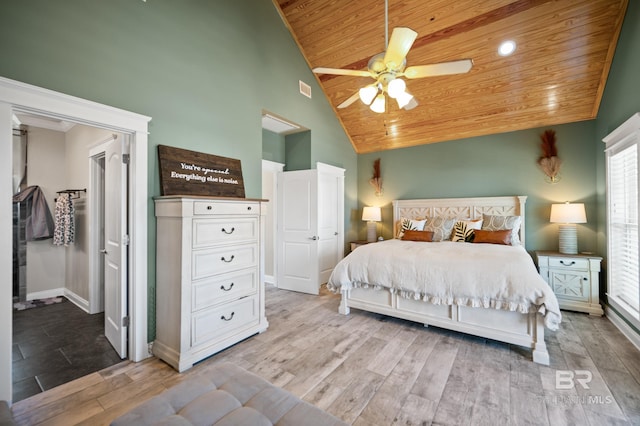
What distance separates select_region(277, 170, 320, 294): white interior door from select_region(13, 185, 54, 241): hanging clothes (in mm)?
3315

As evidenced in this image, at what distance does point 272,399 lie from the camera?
1.19 m

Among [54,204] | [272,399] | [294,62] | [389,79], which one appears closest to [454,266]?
[389,79]

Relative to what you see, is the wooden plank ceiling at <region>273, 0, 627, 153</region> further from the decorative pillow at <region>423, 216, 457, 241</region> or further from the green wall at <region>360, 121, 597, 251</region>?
the decorative pillow at <region>423, 216, 457, 241</region>

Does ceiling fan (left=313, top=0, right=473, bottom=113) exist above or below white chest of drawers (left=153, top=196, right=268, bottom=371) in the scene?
above

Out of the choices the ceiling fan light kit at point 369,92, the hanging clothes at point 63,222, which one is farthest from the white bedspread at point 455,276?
the hanging clothes at point 63,222

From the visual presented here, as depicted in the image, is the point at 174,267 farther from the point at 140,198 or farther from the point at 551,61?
the point at 551,61

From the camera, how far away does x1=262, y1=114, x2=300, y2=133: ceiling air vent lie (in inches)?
166

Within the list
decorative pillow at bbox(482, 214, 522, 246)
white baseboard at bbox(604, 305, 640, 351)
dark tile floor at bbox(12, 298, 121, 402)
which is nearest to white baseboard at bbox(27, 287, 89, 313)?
dark tile floor at bbox(12, 298, 121, 402)

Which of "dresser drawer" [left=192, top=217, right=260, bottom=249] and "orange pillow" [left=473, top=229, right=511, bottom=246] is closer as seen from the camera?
"dresser drawer" [left=192, top=217, right=260, bottom=249]

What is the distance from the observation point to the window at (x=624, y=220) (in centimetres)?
272

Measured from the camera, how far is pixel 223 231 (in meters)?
2.53

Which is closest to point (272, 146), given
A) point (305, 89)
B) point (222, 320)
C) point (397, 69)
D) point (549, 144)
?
point (305, 89)

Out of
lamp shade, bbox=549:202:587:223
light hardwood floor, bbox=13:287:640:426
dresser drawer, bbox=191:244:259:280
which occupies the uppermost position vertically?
lamp shade, bbox=549:202:587:223

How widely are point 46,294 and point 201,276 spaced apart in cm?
342
